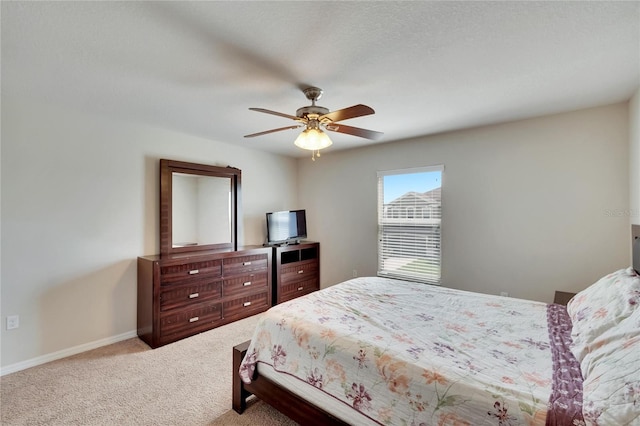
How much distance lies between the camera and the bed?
1.08 meters

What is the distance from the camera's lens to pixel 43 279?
267 cm

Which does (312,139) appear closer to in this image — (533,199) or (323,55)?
(323,55)

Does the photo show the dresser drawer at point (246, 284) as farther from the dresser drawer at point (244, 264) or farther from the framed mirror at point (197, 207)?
the framed mirror at point (197, 207)

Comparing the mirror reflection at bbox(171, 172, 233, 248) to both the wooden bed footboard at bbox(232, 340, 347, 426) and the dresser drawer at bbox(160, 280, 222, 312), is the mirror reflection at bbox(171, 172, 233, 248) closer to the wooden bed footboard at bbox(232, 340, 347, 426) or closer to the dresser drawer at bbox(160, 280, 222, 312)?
the dresser drawer at bbox(160, 280, 222, 312)

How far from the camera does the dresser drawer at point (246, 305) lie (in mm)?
3582

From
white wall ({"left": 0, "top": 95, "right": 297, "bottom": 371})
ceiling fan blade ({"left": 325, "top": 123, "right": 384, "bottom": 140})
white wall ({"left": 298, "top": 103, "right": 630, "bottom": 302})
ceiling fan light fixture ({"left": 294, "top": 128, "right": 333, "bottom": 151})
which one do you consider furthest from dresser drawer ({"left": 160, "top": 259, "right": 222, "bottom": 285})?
white wall ({"left": 298, "top": 103, "right": 630, "bottom": 302})

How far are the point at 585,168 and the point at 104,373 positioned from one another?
5008mm

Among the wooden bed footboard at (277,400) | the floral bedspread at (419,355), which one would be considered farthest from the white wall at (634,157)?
the wooden bed footboard at (277,400)

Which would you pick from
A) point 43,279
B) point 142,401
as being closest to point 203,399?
point 142,401

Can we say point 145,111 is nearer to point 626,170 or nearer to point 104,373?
point 104,373

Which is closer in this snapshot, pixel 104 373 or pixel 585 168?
pixel 104 373

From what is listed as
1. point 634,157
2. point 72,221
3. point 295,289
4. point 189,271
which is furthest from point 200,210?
point 634,157

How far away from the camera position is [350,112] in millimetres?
2045

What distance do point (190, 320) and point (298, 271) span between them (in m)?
1.77
